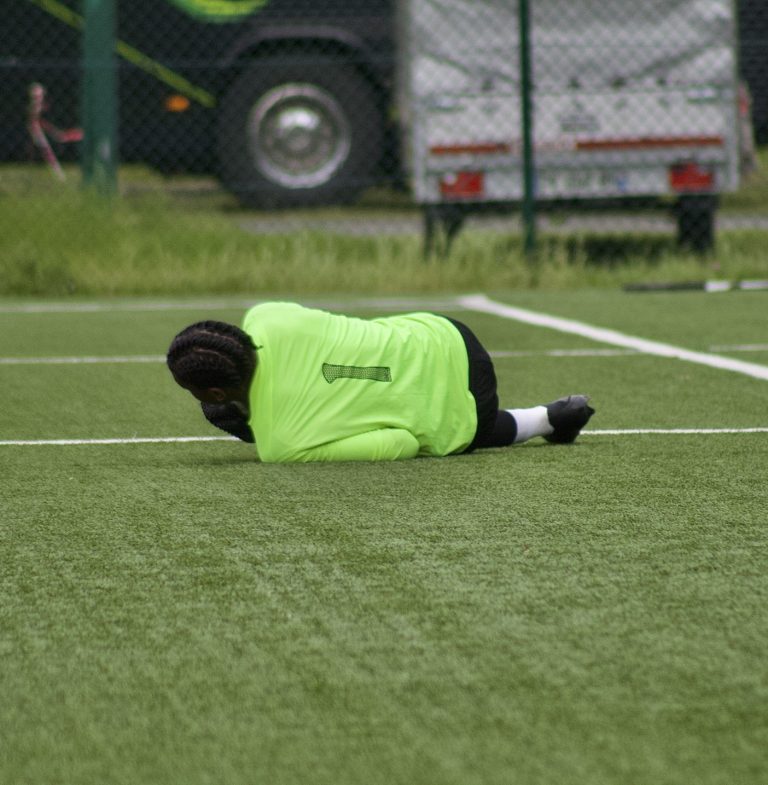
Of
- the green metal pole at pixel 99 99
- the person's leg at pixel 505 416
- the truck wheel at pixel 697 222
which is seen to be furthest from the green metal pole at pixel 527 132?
the person's leg at pixel 505 416

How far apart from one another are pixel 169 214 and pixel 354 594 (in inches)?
334

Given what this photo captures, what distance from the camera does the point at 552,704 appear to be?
2293 millimetres

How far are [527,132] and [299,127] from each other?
2.57 meters

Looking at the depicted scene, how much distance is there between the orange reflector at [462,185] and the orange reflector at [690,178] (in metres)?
1.33

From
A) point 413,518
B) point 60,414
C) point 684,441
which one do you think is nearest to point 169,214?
point 60,414

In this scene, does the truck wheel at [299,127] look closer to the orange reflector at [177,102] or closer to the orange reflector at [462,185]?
the orange reflector at [177,102]

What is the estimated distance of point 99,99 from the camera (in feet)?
37.3

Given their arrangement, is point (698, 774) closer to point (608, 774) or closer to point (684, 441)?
point (608, 774)

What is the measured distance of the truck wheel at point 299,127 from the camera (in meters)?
12.2

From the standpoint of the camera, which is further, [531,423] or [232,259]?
[232,259]

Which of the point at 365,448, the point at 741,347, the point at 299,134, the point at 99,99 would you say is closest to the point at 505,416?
the point at 365,448

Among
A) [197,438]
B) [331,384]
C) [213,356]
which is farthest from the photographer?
[197,438]

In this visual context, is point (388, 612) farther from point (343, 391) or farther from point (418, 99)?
point (418, 99)

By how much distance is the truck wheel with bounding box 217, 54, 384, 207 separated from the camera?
12.2m
